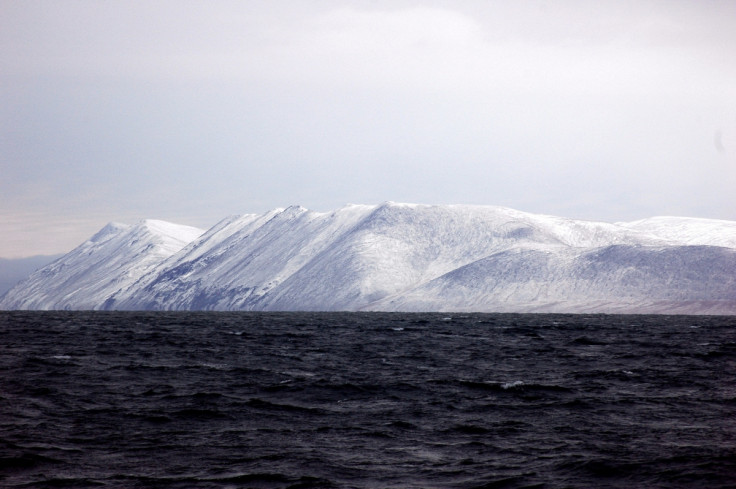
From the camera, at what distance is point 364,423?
27.0 m

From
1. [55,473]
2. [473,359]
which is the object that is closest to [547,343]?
[473,359]

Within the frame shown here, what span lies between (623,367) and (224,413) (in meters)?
26.9

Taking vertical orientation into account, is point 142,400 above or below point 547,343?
above

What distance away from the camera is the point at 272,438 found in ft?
80.3

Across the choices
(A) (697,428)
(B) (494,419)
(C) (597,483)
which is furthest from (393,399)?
(C) (597,483)

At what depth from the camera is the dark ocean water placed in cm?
1998

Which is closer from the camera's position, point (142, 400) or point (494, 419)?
point (494, 419)

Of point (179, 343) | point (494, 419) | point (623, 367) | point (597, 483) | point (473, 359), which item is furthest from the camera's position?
point (179, 343)

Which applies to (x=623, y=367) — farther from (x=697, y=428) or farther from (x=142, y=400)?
(x=142, y=400)

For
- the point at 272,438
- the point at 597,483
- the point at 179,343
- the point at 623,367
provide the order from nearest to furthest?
1. the point at 597,483
2. the point at 272,438
3. the point at 623,367
4. the point at 179,343

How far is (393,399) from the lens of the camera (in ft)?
106

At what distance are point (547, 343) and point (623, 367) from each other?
24557 mm

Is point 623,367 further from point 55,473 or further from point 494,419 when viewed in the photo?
point 55,473

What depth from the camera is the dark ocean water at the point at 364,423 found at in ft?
65.6
